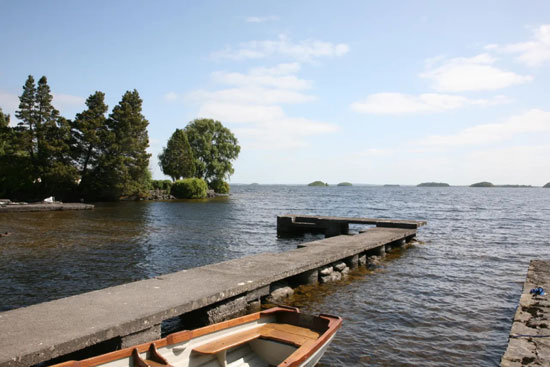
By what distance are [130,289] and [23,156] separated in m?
53.9

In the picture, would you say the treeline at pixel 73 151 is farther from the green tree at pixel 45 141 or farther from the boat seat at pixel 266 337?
the boat seat at pixel 266 337

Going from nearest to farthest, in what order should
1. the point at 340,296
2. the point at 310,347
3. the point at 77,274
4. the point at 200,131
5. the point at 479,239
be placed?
the point at 310,347
the point at 340,296
the point at 77,274
the point at 479,239
the point at 200,131

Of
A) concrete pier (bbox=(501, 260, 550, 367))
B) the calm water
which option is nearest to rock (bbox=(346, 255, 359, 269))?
the calm water

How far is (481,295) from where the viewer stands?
1210 cm

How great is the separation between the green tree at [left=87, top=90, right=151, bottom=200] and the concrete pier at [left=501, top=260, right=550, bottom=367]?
54.3 m

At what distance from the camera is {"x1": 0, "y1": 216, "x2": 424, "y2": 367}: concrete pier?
19.1 feet

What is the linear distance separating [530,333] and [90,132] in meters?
57.0

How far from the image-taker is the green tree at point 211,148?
3140 inches

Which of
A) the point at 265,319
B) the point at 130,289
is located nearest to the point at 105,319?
the point at 130,289

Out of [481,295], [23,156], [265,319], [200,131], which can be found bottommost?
[481,295]

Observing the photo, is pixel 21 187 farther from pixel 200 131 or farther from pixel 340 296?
pixel 340 296

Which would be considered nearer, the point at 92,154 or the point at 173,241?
the point at 173,241

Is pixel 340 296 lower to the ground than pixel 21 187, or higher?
lower

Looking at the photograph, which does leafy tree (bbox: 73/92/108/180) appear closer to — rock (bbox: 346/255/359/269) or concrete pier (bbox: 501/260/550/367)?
rock (bbox: 346/255/359/269)
